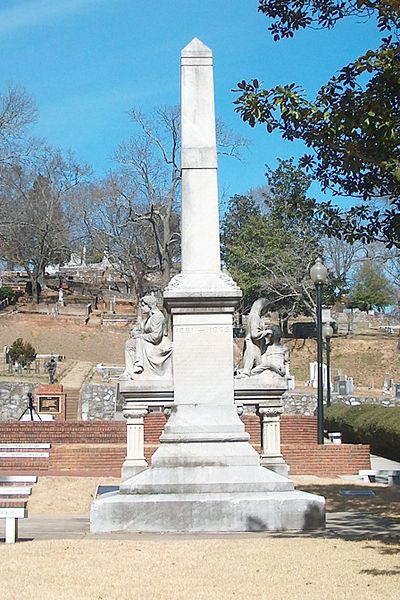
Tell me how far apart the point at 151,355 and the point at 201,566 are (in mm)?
4653

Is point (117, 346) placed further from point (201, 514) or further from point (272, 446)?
point (201, 514)

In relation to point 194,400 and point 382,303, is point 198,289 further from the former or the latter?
point 382,303

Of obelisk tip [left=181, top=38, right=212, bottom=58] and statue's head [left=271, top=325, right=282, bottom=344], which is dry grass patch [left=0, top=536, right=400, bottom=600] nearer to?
statue's head [left=271, top=325, right=282, bottom=344]

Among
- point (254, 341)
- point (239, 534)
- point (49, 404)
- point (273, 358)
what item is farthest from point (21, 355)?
point (239, 534)

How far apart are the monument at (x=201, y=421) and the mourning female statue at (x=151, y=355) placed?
1173 mm

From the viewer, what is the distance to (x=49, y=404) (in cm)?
3319

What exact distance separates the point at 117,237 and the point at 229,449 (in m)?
55.2

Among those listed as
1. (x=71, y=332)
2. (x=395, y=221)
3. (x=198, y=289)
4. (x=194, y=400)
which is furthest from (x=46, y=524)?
(x=71, y=332)

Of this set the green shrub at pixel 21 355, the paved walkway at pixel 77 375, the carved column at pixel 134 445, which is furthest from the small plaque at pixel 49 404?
the carved column at pixel 134 445

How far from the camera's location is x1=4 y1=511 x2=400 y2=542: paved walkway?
32.9ft

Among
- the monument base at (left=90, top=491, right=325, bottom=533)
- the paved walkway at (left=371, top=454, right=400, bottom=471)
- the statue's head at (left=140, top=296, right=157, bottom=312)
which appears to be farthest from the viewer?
the paved walkway at (left=371, top=454, right=400, bottom=471)

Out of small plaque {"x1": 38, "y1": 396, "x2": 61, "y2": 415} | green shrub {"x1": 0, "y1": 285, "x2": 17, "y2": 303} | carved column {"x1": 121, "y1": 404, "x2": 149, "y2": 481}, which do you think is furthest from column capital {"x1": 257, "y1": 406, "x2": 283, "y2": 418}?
green shrub {"x1": 0, "y1": 285, "x2": 17, "y2": 303}

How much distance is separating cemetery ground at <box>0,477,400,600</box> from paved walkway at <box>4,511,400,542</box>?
2.5 inches

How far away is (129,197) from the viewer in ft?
198
